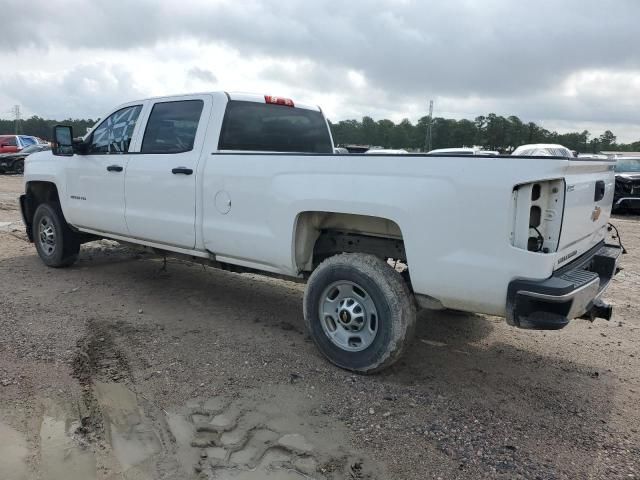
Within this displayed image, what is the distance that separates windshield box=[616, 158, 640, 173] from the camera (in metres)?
15.0

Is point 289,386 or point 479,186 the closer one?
point 479,186

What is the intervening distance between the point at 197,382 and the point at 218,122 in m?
2.25

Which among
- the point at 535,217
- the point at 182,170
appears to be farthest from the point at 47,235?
the point at 535,217

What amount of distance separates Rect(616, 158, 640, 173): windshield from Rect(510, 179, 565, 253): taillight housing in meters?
13.8

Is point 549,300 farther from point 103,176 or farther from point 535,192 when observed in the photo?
point 103,176

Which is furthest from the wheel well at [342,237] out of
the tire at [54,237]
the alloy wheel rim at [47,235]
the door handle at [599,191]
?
the alloy wheel rim at [47,235]

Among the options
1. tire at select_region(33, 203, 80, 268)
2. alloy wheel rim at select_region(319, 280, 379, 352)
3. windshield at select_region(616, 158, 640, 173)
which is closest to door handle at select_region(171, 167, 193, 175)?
alloy wheel rim at select_region(319, 280, 379, 352)

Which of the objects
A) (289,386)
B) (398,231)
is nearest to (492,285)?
(398,231)

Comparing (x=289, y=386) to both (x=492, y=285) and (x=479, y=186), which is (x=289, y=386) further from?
(x=479, y=186)

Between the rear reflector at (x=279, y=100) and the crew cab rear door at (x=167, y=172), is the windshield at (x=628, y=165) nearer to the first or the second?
the rear reflector at (x=279, y=100)

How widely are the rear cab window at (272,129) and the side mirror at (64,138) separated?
7.32ft

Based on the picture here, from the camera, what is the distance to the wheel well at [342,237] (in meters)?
3.85

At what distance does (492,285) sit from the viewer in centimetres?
312

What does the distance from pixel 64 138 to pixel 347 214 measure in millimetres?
3766
